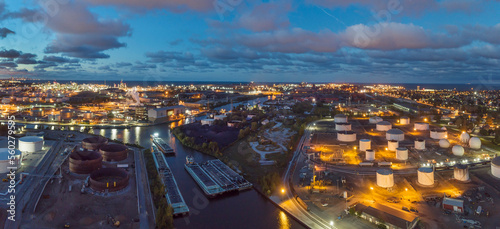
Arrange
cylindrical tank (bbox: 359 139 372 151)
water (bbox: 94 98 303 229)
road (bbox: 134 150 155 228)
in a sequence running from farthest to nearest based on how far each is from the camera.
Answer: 1. cylindrical tank (bbox: 359 139 372 151)
2. water (bbox: 94 98 303 229)
3. road (bbox: 134 150 155 228)

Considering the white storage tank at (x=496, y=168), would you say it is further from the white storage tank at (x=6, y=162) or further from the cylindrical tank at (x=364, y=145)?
the white storage tank at (x=6, y=162)

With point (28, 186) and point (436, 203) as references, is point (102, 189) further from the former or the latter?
point (436, 203)

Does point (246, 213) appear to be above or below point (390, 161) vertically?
below

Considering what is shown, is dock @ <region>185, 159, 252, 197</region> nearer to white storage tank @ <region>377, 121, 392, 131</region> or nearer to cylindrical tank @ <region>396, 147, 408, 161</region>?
cylindrical tank @ <region>396, 147, 408, 161</region>

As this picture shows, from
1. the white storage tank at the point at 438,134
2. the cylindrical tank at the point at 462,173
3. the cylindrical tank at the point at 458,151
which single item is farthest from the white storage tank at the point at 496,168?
the white storage tank at the point at 438,134

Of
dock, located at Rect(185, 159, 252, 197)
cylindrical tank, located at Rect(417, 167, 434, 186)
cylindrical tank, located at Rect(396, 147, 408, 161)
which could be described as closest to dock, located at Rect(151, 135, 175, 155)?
dock, located at Rect(185, 159, 252, 197)

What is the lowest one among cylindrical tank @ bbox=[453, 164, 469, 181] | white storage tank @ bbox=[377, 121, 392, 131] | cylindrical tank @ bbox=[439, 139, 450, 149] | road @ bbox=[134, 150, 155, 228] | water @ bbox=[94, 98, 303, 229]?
water @ bbox=[94, 98, 303, 229]

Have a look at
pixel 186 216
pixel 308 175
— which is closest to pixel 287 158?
pixel 308 175
